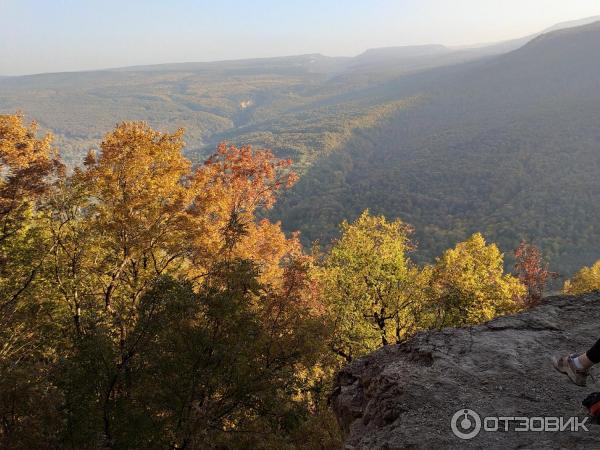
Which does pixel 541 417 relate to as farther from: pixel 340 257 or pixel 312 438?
pixel 340 257

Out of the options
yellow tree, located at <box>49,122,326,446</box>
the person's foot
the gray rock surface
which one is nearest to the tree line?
yellow tree, located at <box>49,122,326,446</box>

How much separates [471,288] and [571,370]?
50.0 ft

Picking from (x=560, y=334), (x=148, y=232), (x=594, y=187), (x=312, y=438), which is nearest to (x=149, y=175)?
(x=148, y=232)

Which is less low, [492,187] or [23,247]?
[23,247]

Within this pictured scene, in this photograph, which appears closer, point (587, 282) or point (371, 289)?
point (371, 289)

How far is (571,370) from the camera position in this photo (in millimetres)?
9352

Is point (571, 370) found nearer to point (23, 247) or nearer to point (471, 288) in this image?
point (471, 288)

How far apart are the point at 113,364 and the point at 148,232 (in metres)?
8.24

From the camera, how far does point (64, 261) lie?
17.6 metres

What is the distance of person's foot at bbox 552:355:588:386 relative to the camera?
916 centimetres

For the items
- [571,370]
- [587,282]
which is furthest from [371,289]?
[587,282]

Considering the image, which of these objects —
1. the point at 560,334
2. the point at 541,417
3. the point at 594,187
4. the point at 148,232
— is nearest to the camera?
the point at 541,417

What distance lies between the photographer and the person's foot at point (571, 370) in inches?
361

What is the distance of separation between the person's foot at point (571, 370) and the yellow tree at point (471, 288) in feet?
44.4
